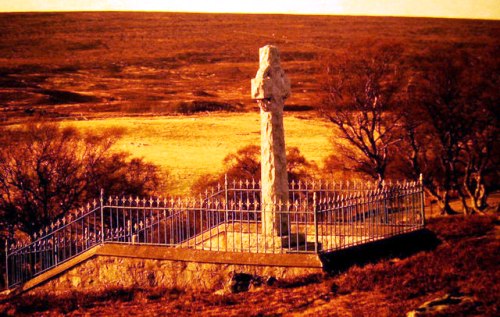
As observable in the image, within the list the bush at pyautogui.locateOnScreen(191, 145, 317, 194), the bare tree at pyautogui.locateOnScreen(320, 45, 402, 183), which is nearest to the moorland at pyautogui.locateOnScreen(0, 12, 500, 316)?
the bush at pyautogui.locateOnScreen(191, 145, 317, 194)

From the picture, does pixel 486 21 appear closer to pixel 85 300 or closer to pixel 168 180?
pixel 168 180

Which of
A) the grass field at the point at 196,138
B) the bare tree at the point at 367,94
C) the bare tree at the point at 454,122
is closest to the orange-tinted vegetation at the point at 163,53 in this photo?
the grass field at the point at 196,138

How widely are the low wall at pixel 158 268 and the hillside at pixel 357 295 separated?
1.46ft

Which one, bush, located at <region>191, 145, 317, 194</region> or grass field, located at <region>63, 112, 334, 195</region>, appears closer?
bush, located at <region>191, 145, 317, 194</region>

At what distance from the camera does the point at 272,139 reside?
14.6m

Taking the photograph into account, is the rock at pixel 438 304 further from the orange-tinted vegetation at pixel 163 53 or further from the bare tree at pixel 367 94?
the orange-tinted vegetation at pixel 163 53

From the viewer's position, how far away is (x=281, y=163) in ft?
47.6

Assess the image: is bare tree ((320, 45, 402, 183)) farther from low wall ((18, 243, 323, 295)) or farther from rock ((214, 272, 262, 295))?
rock ((214, 272, 262, 295))

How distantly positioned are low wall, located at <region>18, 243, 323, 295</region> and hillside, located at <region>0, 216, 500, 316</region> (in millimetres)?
446

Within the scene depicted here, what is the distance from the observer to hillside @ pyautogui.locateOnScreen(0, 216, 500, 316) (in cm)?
1059

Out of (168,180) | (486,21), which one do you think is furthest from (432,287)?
(486,21)

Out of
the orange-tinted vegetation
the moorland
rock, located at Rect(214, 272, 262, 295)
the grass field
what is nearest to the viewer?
the moorland

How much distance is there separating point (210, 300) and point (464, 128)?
2018 centimetres

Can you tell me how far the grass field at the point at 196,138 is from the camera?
45.8 metres
